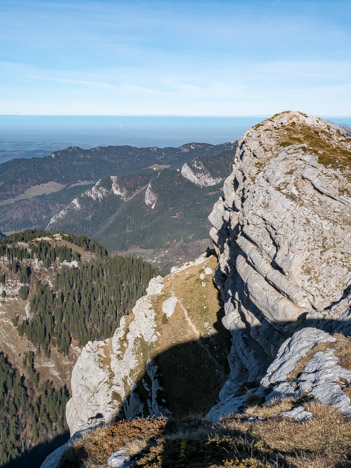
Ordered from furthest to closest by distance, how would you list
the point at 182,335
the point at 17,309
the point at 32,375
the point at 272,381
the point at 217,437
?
1. the point at 17,309
2. the point at 32,375
3. the point at 182,335
4. the point at 272,381
5. the point at 217,437

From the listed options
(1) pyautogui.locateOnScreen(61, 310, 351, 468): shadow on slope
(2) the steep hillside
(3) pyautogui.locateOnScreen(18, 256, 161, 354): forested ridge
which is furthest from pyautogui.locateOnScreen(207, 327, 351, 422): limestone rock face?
(3) pyautogui.locateOnScreen(18, 256, 161, 354): forested ridge

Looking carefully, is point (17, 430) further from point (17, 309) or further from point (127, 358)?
point (127, 358)

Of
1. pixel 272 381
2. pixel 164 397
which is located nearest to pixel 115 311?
pixel 164 397

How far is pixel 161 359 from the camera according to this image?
64875 millimetres

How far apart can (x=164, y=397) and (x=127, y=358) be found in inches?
616

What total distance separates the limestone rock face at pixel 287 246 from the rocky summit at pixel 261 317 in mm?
164

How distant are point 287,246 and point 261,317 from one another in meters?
11.2

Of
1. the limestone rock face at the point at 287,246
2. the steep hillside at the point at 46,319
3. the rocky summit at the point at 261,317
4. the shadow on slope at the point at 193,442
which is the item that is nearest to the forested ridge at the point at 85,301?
the steep hillside at the point at 46,319

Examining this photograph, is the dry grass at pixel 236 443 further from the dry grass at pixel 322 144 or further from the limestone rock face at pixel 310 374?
the dry grass at pixel 322 144

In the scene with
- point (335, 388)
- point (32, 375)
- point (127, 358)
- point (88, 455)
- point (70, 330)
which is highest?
point (335, 388)

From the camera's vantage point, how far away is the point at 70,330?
152m

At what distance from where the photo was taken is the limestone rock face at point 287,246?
125 feet

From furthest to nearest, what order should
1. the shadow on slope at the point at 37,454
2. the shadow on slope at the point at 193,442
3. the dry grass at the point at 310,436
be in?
the shadow on slope at the point at 37,454 → the shadow on slope at the point at 193,442 → the dry grass at the point at 310,436

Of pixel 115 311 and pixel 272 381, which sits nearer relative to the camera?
pixel 272 381
